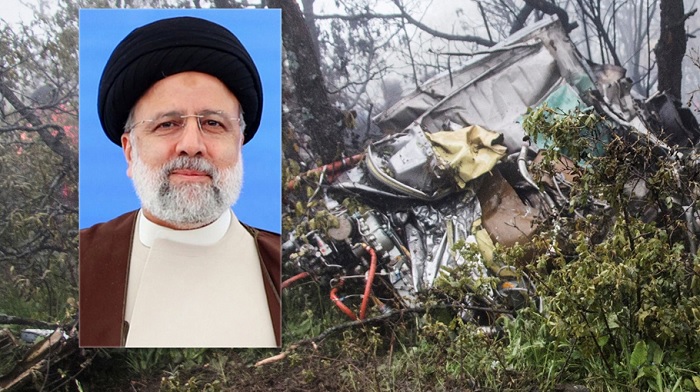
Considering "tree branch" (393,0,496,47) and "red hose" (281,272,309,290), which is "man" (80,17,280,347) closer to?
"red hose" (281,272,309,290)

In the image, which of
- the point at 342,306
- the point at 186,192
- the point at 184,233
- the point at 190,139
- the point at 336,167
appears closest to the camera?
the point at 190,139

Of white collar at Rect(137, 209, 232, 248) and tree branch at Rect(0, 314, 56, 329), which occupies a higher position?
white collar at Rect(137, 209, 232, 248)

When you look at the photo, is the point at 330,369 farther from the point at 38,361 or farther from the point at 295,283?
the point at 38,361

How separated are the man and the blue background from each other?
63 mm

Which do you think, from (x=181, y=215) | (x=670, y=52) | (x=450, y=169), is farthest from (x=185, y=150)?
(x=670, y=52)

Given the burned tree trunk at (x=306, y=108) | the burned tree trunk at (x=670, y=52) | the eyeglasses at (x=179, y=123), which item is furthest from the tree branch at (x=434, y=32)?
the eyeglasses at (x=179, y=123)

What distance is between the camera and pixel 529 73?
534 centimetres

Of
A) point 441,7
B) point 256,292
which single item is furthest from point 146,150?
point 441,7

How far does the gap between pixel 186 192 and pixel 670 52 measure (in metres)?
3.36

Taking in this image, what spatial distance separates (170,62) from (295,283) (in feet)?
Result: 5.44

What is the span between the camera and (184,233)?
17.0ft

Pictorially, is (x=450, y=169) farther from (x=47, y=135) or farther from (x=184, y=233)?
(x=47, y=135)

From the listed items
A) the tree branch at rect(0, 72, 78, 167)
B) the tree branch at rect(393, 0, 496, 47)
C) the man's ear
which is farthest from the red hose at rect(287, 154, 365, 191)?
the tree branch at rect(0, 72, 78, 167)

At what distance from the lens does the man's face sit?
497 centimetres
